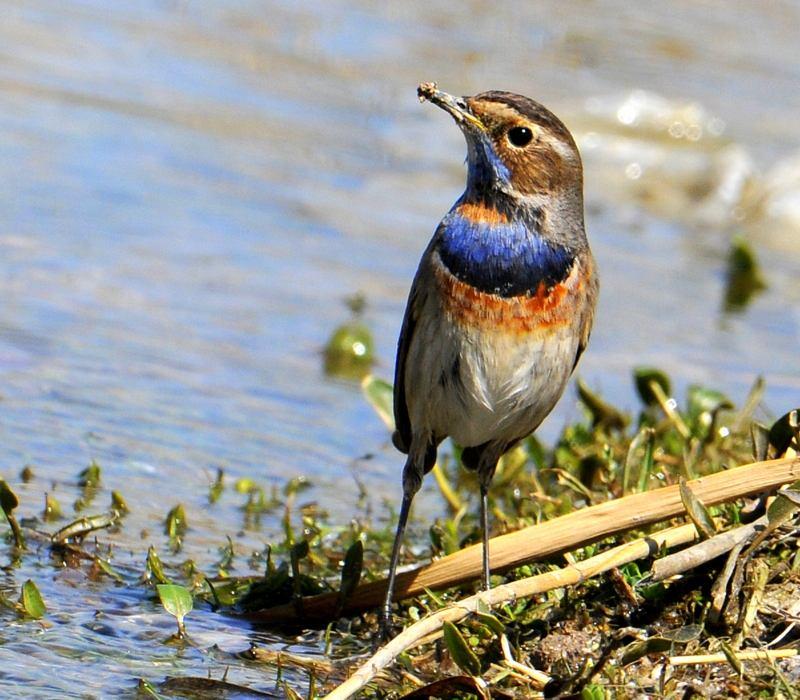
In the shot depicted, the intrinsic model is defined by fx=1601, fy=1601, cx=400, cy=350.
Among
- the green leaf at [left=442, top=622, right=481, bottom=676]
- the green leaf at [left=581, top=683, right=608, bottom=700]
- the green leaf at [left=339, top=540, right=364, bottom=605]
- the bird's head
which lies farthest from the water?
the bird's head

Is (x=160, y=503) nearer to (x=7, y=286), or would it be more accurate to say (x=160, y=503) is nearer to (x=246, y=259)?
(x=7, y=286)

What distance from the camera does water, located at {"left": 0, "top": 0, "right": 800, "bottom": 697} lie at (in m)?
6.70

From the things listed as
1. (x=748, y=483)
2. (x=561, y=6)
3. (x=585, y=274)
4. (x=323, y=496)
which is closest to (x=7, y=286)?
(x=323, y=496)

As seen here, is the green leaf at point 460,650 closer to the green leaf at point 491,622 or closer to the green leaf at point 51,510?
the green leaf at point 491,622

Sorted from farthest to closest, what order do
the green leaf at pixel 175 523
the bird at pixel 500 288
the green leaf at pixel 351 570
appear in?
the green leaf at pixel 175 523
the bird at pixel 500 288
the green leaf at pixel 351 570

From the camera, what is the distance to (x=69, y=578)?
5.16m

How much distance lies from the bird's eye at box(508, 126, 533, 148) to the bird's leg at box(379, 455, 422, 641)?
117 cm

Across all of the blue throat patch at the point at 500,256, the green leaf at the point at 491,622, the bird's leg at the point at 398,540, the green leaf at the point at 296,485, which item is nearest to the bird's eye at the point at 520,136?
the blue throat patch at the point at 500,256

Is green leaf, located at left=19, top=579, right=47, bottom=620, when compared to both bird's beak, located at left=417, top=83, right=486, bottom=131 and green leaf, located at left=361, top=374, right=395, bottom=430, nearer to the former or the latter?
bird's beak, located at left=417, top=83, right=486, bottom=131

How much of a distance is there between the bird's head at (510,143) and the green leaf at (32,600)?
74.2 inches

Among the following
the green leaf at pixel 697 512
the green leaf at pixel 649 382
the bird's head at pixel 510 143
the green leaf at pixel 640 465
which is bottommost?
the green leaf at pixel 697 512

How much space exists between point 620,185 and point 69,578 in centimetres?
826

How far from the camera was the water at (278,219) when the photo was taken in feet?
22.0

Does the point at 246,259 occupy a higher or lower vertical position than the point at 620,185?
lower
